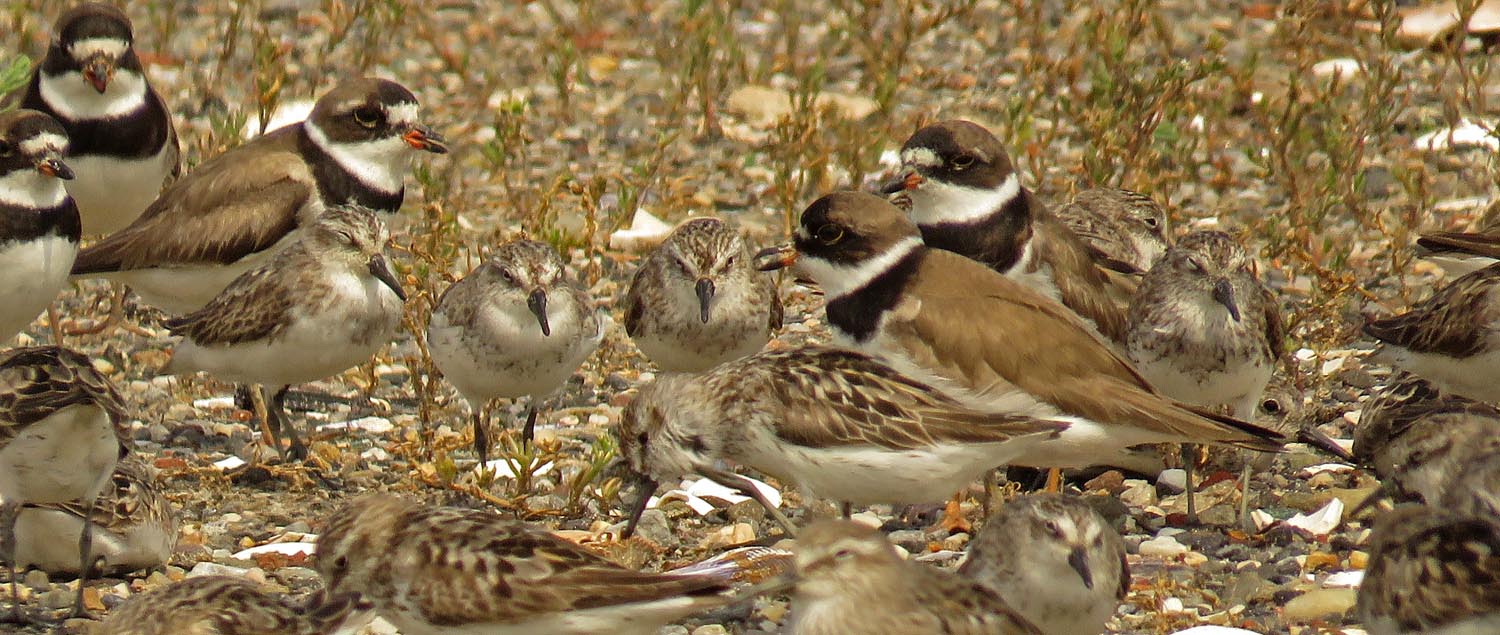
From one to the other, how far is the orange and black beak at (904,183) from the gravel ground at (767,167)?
1336 mm

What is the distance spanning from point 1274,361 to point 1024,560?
2.35 m

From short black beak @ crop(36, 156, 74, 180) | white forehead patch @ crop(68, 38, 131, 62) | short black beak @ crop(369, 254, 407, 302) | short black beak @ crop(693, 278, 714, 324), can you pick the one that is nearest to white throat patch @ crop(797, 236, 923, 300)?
short black beak @ crop(693, 278, 714, 324)

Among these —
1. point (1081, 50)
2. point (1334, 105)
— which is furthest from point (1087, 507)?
point (1081, 50)

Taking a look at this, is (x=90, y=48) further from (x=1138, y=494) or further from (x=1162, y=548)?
(x=1162, y=548)

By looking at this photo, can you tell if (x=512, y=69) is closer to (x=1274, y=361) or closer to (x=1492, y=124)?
(x=1492, y=124)

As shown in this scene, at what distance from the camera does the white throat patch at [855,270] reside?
7.39 metres

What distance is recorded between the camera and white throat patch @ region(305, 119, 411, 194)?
9328 mm

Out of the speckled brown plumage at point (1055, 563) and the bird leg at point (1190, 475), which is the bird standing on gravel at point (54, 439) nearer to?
the speckled brown plumage at point (1055, 563)

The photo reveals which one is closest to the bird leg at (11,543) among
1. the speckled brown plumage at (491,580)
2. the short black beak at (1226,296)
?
the speckled brown plumage at (491,580)

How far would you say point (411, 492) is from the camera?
25.1 ft

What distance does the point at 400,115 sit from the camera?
9.50 metres

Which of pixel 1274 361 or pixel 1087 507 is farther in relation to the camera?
pixel 1274 361

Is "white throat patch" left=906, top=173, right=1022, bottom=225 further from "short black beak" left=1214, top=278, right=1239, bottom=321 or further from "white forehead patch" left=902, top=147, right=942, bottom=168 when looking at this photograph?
"short black beak" left=1214, top=278, right=1239, bottom=321

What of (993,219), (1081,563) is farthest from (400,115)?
(1081,563)
